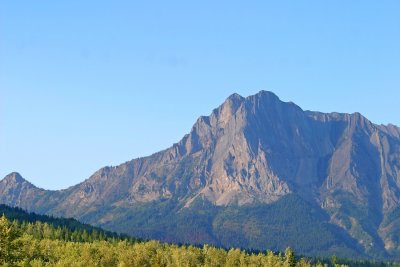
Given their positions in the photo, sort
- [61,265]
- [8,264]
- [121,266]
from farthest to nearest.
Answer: [121,266] < [61,265] < [8,264]

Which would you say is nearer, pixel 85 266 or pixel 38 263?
pixel 38 263

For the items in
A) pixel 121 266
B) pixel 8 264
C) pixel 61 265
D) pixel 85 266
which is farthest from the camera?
pixel 85 266

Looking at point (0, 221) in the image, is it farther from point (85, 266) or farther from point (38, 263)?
point (85, 266)

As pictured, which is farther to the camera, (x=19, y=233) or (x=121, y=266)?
(x=121, y=266)

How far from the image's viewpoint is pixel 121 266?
558 feet

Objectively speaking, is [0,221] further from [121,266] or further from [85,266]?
[85,266]

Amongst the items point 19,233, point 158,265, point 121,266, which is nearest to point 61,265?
point 121,266

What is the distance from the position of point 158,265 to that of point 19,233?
3306 inches

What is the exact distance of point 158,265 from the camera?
176125 millimetres

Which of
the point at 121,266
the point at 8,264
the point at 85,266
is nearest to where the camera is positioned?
the point at 8,264

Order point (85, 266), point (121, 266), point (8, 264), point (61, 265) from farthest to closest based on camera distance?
point (85, 266), point (121, 266), point (61, 265), point (8, 264)

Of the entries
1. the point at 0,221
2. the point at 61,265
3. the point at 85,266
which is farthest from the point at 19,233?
the point at 85,266

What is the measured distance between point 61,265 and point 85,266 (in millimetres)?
34970

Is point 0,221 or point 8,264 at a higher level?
point 0,221
